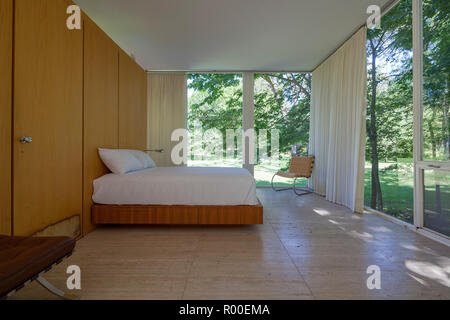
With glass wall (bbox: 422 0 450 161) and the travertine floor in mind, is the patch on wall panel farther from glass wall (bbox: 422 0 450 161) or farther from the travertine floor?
glass wall (bbox: 422 0 450 161)

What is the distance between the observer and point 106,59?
2545 mm

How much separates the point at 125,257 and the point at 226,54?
11.7 ft

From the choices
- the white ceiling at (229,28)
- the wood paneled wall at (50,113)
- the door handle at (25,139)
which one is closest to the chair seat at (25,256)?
the wood paneled wall at (50,113)

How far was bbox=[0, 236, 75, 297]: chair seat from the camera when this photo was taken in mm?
833

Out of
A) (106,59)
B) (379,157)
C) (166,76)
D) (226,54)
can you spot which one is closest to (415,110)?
(379,157)

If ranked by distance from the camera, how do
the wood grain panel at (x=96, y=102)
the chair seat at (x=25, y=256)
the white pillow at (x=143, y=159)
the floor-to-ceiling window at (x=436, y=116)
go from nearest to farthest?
the chair seat at (x=25, y=256) < the floor-to-ceiling window at (x=436, y=116) < the wood grain panel at (x=96, y=102) < the white pillow at (x=143, y=159)

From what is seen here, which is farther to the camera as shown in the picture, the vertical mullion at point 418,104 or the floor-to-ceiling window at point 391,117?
the floor-to-ceiling window at point 391,117

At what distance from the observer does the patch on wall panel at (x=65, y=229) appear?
1.71m

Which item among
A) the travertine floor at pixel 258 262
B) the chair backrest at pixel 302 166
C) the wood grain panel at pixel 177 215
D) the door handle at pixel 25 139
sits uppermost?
the door handle at pixel 25 139

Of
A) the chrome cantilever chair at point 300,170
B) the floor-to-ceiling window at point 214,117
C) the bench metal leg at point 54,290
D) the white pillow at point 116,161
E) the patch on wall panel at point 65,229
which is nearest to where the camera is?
the bench metal leg at point 54,290

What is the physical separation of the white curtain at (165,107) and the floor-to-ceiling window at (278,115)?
2.00 m

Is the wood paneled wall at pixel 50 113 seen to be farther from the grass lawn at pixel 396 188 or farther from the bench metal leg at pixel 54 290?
the grass lawn at pixel 396 188

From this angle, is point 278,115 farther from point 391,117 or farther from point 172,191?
point 172,191
